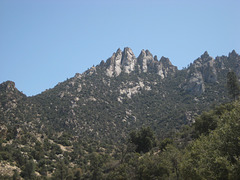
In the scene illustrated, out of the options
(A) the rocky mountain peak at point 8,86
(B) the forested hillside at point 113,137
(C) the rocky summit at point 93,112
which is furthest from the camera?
(A) the rocky mountain peak at point 8,86

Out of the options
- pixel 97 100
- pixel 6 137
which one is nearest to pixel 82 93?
pixel 97 100

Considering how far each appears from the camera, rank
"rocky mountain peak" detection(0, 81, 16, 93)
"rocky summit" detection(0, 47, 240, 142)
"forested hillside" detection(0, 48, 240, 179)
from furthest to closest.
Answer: "rocky mountain peak" detection(0, 81, 16, 93)
"rocky summit" detection(0, 47, 240, 142)
"forested hillside" detection(0, 48, 240, 179)

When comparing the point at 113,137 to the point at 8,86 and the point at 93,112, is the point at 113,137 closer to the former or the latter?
the point at 93,112

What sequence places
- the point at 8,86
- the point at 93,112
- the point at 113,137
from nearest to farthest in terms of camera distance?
the point at 113,137 → the point at 8,86 → the point at 93,112

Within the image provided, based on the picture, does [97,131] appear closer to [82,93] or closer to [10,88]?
[82,93]

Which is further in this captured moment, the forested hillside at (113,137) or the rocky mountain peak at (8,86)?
the rocky mountain peak at (8,86)

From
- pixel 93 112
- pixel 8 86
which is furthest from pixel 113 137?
pixel 8 86

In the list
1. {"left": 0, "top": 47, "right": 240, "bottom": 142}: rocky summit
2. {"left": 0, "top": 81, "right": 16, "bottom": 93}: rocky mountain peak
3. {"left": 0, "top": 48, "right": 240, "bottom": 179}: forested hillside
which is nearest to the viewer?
{"left": 0, "top": 48, "right": 240, "bottom": 179}: forested hillside

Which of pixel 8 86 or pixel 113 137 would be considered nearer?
pixel 113 137

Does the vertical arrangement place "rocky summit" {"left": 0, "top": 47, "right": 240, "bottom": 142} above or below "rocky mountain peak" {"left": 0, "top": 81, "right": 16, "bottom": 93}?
below

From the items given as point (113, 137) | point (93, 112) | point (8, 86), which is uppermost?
point (8, 86)

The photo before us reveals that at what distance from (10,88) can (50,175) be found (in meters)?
92.3

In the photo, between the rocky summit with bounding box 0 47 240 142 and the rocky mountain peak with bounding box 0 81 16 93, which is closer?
the rocky summit with bounding box 0 47 240 142

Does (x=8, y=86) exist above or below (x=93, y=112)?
above
